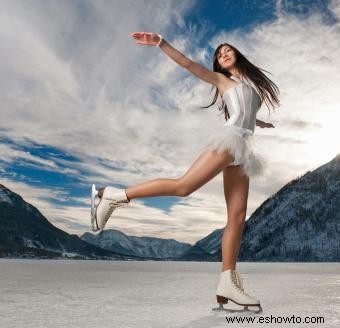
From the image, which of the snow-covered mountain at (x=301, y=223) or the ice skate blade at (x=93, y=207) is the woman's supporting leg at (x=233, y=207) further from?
the snow-covered mountain at (x=301, y=223)

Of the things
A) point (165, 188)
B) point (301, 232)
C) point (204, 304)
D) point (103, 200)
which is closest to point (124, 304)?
point (204, 304)

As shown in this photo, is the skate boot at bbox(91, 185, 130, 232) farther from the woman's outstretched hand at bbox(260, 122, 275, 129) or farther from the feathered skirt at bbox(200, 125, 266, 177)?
the woman's outstretched hand at bbox(260, 122, 275, 129)

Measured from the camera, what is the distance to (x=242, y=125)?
4.91 m

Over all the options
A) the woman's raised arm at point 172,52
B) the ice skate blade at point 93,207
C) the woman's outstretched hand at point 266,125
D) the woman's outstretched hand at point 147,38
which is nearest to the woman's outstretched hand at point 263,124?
the woman's outstretched hand at point 266,125

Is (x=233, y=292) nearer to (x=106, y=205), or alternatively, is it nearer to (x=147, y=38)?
(x=106, y=205)

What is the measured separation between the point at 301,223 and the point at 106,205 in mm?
144732

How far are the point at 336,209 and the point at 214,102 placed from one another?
147 meters

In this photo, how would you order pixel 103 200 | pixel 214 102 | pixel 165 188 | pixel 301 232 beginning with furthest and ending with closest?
pixel 301 232, pixel 214 102, pixel 103 200, pixel 165 188

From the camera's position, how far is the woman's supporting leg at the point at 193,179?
15.1 feet

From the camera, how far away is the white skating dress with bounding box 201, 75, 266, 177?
4766 millimetres

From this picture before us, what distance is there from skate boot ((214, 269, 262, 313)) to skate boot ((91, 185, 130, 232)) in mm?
1301

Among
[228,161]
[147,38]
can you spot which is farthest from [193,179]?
[147,38]

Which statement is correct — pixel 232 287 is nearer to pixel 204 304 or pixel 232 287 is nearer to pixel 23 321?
pixel 204 304

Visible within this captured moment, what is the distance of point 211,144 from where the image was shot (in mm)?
4754
